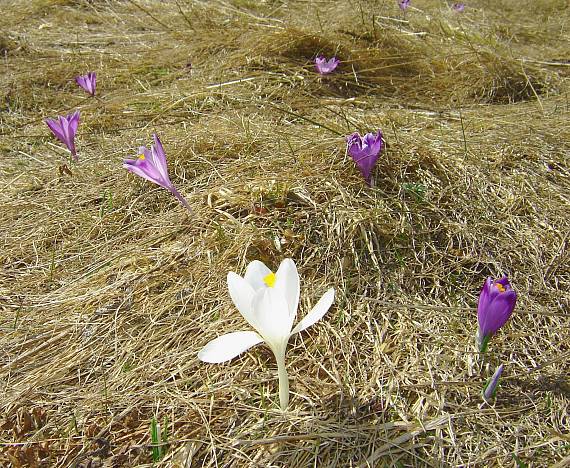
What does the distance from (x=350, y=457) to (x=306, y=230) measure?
810mm

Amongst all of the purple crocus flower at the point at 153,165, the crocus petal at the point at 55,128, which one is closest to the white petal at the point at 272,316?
the purple crocus flower at the point at 153,165

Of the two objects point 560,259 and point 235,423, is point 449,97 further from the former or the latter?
point 235,423

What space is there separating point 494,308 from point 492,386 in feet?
0.64

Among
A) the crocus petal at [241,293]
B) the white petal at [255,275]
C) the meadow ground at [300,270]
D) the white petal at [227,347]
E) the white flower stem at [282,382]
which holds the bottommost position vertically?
the meadow ground at [300,270]

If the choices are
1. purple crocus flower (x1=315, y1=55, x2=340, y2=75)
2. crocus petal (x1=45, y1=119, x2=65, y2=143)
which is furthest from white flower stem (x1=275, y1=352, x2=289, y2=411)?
purple crocus flower (x1=315, y1=55, x2=340, y2=75)

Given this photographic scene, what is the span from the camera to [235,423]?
1347mm

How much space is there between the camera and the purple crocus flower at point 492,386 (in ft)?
4.37

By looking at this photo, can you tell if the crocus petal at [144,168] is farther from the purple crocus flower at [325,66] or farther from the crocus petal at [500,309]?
the purple crocus flower at [325,66]

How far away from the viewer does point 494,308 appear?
54.7 inches

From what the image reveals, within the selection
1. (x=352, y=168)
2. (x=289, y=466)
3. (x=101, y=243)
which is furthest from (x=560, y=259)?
(x=101, y=243)

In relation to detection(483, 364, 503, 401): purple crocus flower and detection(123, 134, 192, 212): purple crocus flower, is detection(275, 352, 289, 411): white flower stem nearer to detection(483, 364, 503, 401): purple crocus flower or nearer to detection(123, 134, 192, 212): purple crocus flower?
detection(483, 364, 503, 401): purple crocus flower

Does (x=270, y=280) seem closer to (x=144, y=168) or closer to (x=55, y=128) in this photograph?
(x=144, y=168)

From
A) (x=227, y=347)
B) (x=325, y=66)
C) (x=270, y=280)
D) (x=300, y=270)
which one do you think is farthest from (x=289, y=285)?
(x=325, y=66)

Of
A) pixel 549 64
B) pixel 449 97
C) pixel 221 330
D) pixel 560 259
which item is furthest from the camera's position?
pixel 549 64
